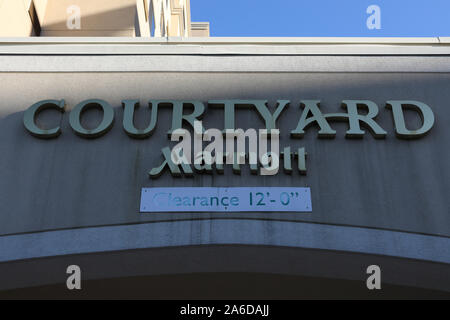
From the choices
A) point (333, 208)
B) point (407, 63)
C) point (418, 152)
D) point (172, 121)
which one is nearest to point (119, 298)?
point (172, 121)

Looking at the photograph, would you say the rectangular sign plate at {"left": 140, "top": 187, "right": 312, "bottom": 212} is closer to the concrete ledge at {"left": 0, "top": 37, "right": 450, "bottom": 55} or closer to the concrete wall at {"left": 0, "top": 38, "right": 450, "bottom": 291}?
the concrete wall at {"left": 0, "top": 38, "right": 450, "bottom": 291}

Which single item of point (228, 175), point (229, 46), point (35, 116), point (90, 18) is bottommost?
point (228, 175)

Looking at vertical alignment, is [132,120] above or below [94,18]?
below

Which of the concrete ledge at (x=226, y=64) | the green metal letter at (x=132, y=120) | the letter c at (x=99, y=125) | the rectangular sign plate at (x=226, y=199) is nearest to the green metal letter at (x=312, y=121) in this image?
the concrete ledge at (x=226, y=64)

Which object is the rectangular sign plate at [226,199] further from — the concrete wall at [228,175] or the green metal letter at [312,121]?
the green metal letter at [312,121]

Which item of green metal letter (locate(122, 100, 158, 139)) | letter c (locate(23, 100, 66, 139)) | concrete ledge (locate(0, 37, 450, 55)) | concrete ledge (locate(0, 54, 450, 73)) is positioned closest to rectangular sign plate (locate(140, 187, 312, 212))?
green metal letter (locate(122, 100, 158, 139))

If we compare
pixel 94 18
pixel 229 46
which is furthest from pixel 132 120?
pixel 94 18

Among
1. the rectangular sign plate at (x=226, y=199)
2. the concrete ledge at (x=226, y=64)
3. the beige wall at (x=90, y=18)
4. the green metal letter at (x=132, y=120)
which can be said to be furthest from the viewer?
the beige wall at (x=90, y=18)

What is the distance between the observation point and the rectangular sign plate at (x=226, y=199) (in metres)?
6.95

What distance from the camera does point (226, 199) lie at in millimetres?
7047

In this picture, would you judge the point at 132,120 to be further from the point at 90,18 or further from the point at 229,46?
the point at 90,18

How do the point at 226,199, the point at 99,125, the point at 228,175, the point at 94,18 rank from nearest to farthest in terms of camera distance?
the point at 226,199
the point at 228,175
the point at 99,125
the point at 94,18

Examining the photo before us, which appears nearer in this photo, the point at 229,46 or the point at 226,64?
the point at 226,64

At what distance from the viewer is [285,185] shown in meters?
7.19
